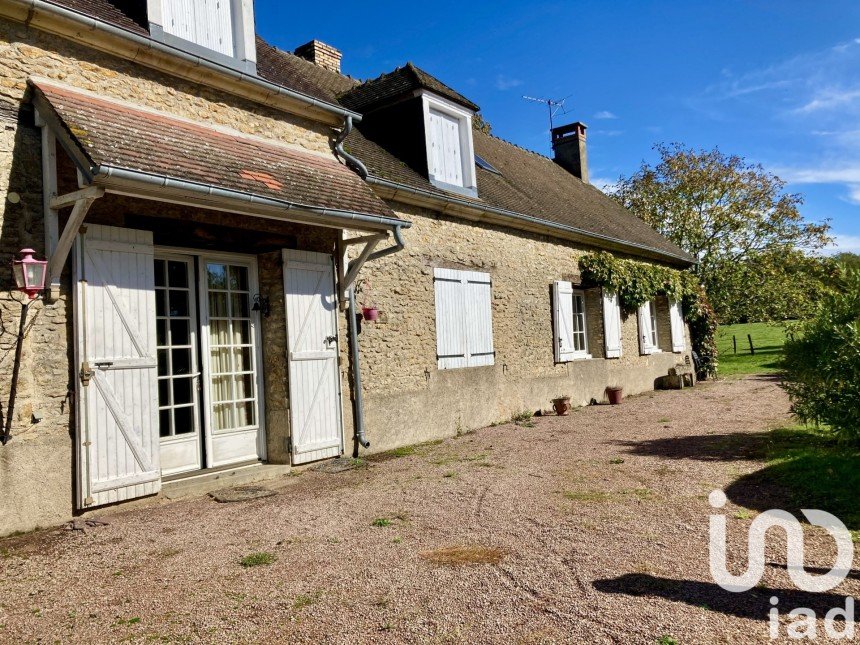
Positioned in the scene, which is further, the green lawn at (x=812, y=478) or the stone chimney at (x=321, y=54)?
the stone chimney at (x=321, y=54)

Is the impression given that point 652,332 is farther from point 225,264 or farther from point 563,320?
point 225,264

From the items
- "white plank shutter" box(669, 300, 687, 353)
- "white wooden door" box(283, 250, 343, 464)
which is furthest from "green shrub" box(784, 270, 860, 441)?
"white plank shutter" box(669, 300, 687, 353)

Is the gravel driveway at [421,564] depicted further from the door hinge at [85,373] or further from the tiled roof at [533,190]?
the tiled roof at [533,190]

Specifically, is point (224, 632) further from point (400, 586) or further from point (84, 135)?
point (84, 135)

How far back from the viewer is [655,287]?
14.1 meters

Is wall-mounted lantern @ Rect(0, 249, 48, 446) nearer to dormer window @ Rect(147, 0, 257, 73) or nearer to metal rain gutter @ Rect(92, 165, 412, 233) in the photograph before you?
metal rain gutter @ Rect(92, 165, 412, 233)

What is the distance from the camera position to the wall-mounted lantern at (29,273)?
15.0 ft

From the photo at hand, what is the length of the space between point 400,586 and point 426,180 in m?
6.66

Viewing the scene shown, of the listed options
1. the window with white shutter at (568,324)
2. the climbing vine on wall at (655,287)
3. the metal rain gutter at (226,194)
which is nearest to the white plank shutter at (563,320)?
the window with white shutter at (568,324)

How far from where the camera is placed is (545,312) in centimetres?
1098

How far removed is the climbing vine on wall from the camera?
1233 cm

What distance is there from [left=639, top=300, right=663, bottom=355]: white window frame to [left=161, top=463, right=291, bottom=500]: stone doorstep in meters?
9.56

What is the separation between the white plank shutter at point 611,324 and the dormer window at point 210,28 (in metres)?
8.19

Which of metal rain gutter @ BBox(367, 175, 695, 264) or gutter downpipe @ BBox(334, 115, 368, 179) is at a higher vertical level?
gutter downpipe @ BBox(334, 115, 368, 179)
